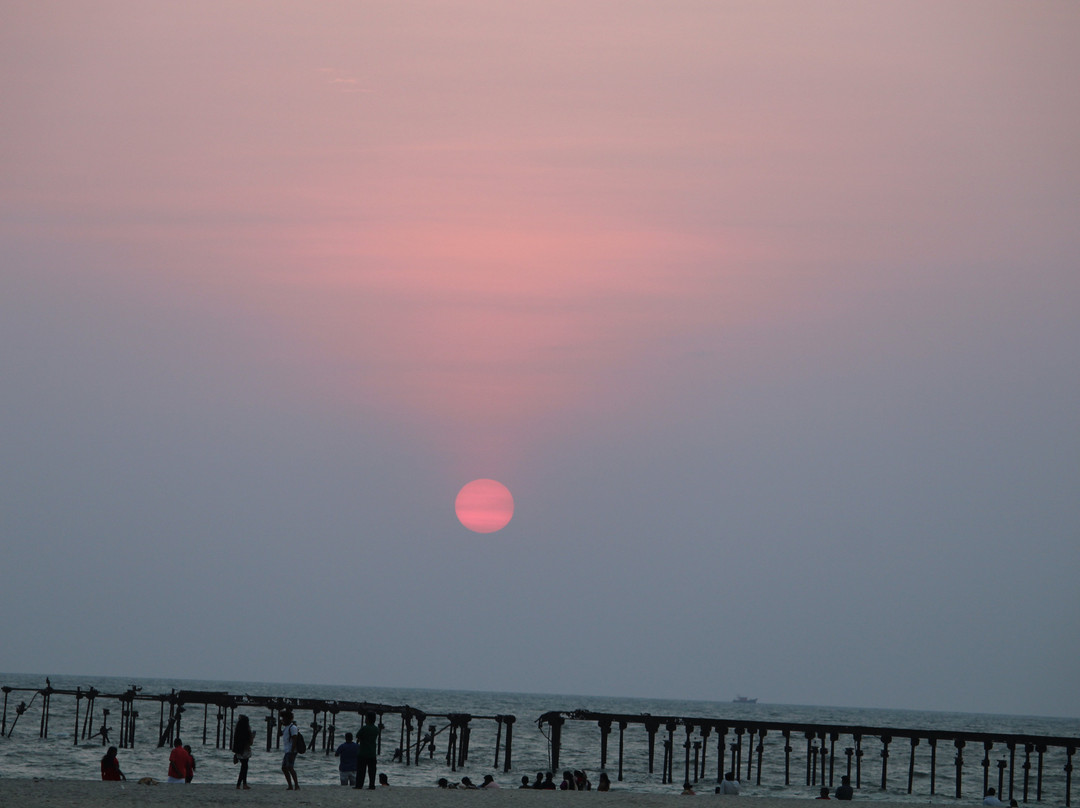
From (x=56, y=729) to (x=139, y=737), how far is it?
11.8 meters

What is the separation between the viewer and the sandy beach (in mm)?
26422

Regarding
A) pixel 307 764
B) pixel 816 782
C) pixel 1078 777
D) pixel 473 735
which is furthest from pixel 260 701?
pixel 1078 777

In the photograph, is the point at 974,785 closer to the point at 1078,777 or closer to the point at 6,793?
the point at 1078,777

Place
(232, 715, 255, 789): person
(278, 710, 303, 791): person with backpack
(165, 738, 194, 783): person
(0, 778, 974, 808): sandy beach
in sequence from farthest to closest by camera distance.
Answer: (165, 738, 194, 783): person < (278, 710, 303, 791): person with backpack < (232, 715, 255, 789): person < (0, 778, 974, 808): sandy beach

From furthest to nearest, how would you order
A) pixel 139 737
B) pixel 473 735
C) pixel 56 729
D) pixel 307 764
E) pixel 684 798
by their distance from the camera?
pixel 473 735
pixel 56 729
pixel 139 737
pixel 307 764
pixel 684 798

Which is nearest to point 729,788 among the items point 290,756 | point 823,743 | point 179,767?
point 290,756

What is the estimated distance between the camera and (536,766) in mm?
69812

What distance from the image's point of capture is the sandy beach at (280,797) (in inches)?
1040

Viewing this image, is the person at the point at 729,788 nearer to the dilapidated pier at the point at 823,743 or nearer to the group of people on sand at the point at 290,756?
the group of people on sand at the point at 290,756

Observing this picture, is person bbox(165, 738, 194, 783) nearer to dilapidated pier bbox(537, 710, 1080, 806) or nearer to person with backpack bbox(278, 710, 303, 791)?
person with backpack bbox(278, 710, 303, 791)

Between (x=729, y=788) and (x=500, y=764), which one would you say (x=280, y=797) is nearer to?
(x=729, y=788)

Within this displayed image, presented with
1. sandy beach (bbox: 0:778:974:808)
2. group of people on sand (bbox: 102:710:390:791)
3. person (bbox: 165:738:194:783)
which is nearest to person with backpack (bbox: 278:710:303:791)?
group of people on sand (bbox: 102:710:390:791)

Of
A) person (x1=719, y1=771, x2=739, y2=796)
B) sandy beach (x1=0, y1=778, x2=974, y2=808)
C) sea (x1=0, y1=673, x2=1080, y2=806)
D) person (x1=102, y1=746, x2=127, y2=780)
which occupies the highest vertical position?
sandy beach (x1=0, y1=778, x2=974, y2=808)

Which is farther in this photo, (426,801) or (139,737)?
(139,737)
